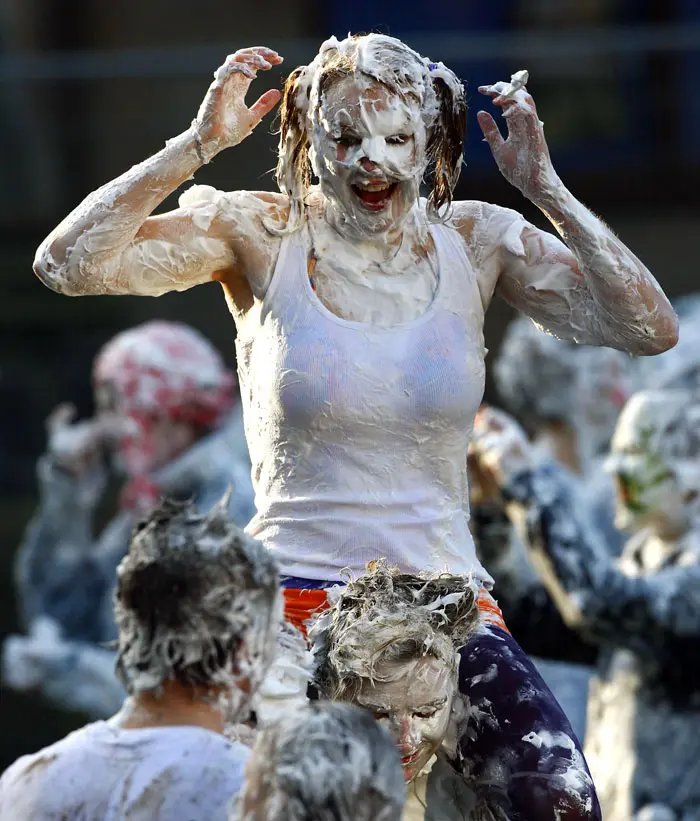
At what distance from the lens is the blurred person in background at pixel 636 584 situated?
7.05 m

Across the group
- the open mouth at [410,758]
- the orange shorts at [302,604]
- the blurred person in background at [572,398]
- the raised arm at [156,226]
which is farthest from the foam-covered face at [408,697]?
the blurred person in background at [572,398]

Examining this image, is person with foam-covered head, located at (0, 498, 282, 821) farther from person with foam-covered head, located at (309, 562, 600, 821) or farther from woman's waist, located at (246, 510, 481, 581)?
woman's waist, located at (246, 510, 481, 581)

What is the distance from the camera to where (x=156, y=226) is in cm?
445

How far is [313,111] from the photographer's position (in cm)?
447

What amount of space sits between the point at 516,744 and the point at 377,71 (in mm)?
1300

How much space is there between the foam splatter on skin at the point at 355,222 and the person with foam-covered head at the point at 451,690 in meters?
0.59

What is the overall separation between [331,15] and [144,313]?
3.43 meters

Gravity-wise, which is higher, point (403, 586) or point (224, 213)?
point (224, 213)

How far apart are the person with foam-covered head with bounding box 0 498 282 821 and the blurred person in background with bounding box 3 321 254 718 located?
4.37 metres

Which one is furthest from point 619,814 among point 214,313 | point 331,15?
point 331,15

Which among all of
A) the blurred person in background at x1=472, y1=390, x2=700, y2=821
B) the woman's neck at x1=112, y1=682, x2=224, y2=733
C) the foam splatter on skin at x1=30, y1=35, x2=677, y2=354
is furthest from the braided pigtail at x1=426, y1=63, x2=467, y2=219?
the blurred person in background at x1=472, y1=390, x2=700, y2=821

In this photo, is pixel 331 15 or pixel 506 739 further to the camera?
pixel 331 15

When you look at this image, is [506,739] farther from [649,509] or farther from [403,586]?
[649,509]

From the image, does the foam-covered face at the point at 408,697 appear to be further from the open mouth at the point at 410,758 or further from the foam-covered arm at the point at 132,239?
the foam-covered arm at the point at 132,239
